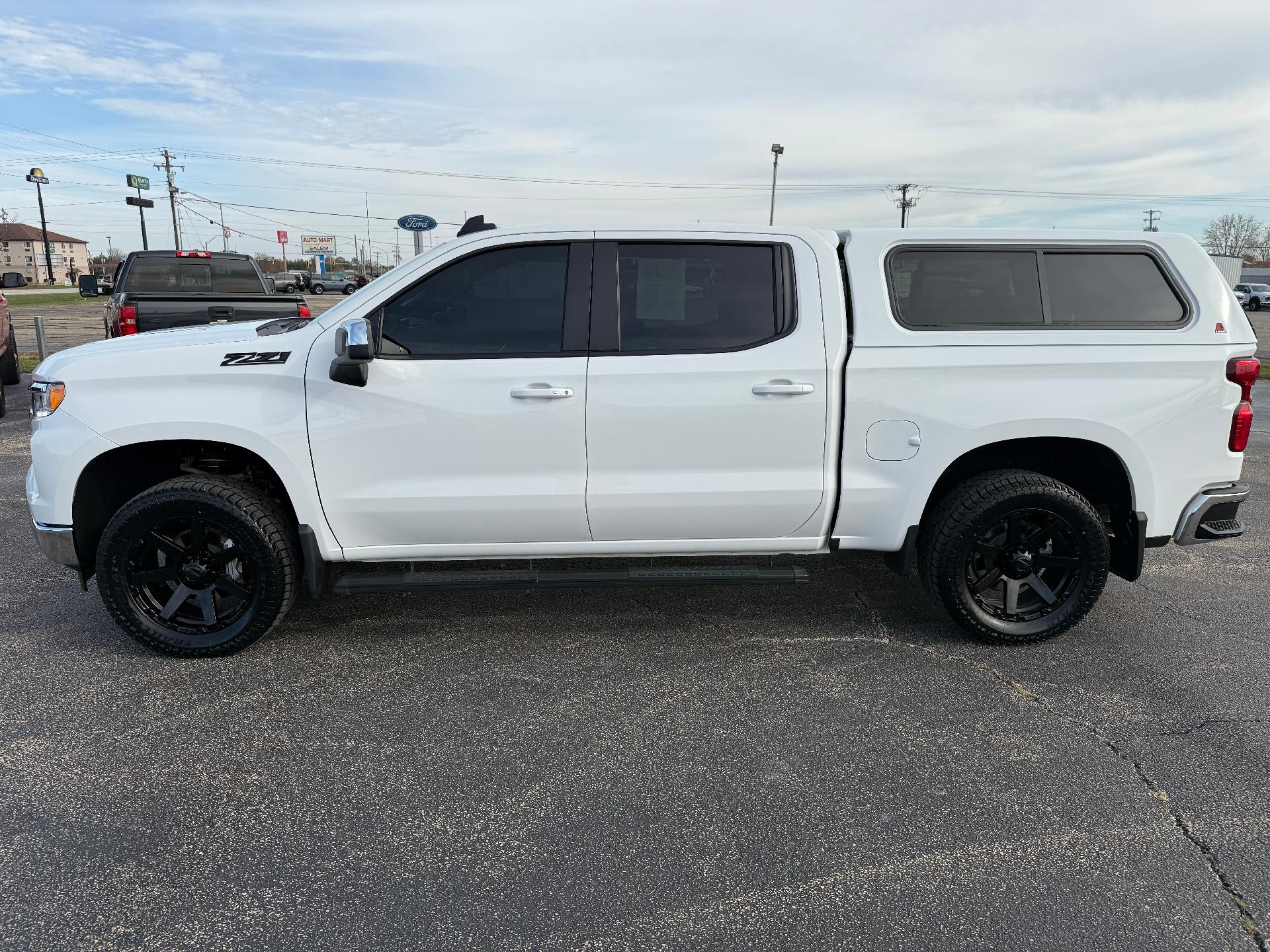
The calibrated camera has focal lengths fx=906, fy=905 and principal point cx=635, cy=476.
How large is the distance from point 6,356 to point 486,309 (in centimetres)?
987

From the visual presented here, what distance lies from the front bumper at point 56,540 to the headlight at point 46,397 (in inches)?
19.4

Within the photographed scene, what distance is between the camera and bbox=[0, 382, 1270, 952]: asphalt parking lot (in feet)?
8.04

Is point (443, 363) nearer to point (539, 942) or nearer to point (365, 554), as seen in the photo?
point (365, 554)

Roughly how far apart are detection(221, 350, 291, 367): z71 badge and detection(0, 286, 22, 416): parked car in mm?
7803

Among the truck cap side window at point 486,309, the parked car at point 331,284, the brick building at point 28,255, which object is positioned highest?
the brick building at point 28,255

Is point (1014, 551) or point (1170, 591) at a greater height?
point (1014, 551)

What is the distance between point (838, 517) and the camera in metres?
4.13

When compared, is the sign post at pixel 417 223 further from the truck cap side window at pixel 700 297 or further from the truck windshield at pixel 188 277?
the truck cap side window at pixel 700 297

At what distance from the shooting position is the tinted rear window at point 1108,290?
4105 mm

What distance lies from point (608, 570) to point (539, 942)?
199 centimetres

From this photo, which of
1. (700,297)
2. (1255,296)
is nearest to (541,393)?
(700,297)

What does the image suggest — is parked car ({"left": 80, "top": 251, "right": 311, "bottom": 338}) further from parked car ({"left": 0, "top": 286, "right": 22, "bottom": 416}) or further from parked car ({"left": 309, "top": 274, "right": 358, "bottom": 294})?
parked car ({"left": 309, "top": 274, "right": 358, "bottom": 294})

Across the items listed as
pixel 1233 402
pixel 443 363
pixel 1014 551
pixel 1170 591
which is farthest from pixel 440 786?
pixel 1170 591

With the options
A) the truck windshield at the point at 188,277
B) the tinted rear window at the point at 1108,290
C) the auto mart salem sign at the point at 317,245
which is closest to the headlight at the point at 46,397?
the tinted rear window at the point at 1108,290
